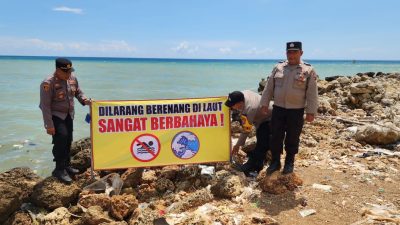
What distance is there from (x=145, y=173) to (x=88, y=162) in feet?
4.17

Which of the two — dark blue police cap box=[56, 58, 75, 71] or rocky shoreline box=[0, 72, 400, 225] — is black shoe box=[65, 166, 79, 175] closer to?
rocky shoreline box=[0, 72, 400, 225]

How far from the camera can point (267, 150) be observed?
6.65 meters

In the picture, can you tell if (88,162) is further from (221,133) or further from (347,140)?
(347,140)

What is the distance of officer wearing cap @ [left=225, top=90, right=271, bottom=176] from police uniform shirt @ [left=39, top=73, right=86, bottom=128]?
7.88ft

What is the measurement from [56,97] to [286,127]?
11.2 feet

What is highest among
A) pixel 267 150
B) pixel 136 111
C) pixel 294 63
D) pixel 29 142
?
Result: pixel 294 63

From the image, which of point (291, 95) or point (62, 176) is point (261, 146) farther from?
point (62, 176)

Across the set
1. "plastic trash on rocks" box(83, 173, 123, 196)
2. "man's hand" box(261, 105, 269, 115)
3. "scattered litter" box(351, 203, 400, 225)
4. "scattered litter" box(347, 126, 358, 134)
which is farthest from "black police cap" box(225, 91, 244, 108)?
"scattered litter" box(347, 126, 358, 134)

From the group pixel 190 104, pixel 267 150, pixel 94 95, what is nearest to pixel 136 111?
pixel 190 104

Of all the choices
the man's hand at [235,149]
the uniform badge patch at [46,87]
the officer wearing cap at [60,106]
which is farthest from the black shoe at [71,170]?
the man's hand at [235,149]

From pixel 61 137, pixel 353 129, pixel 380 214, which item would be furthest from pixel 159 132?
pixel 353 129

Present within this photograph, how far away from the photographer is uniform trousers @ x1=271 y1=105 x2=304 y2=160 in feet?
19.1

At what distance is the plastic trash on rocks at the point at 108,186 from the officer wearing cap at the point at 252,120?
6.34 ft

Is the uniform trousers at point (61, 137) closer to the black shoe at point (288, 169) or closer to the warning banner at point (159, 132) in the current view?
the warning banner at point (159, 132)
